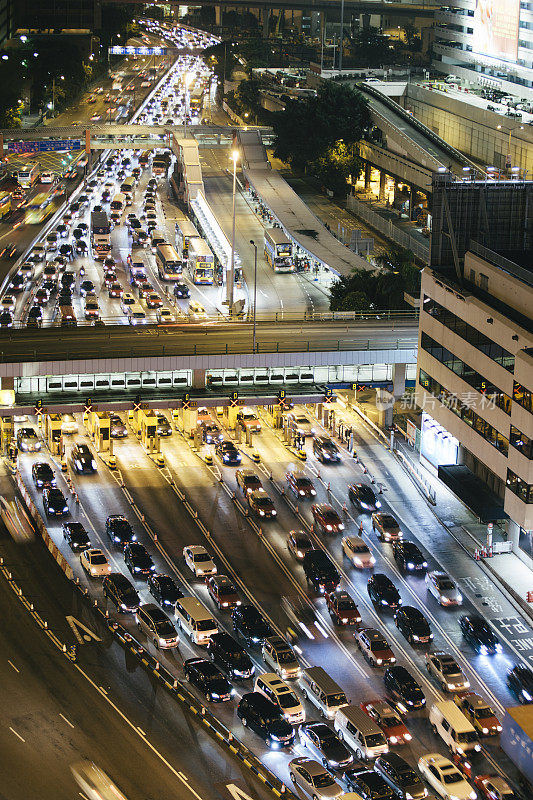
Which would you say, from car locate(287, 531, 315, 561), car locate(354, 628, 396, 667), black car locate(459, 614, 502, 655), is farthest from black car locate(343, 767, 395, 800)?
car locate(287, 531, 315, 561)

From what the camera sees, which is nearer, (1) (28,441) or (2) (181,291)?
(1) (28,441)

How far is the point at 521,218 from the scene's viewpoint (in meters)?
91.6

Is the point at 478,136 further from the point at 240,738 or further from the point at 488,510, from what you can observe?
the point at 240,738

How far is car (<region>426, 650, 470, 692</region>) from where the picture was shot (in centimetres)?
6662

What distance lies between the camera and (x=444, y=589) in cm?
7519

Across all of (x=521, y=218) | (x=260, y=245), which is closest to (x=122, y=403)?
(x=521, y=218)

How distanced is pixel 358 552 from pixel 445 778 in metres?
22.4

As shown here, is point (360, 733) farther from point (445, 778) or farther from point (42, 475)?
point (42, 475)

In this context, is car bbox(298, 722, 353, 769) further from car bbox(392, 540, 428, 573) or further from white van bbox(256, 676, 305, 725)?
car bbox(392, 540, 428, 573)

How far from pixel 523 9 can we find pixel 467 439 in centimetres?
12059

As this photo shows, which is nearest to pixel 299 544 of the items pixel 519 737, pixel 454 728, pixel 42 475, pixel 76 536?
pixel 76 536

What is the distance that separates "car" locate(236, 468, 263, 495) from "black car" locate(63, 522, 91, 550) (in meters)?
12.3

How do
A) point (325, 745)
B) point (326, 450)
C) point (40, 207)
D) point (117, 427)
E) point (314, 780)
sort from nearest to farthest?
point (314, 780), point (325, 745), point (326, 450), point (117, 427), point (40, 207)

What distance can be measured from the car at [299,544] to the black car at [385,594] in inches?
232
